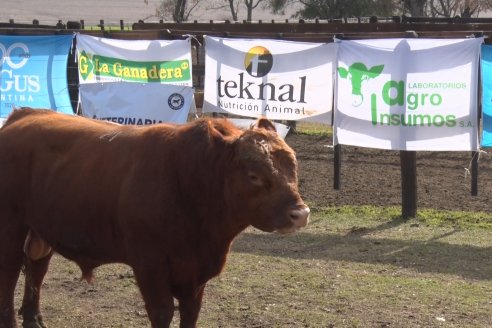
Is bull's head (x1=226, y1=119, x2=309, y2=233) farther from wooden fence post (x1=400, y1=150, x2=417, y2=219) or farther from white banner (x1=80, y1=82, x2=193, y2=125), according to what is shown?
white banner (x1=80, y1=82, x2=193, y2=125)

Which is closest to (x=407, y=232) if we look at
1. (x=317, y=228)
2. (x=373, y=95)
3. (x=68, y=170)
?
(x=317, y=228)

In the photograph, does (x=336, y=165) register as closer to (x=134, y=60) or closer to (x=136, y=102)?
(x=136, y=102)

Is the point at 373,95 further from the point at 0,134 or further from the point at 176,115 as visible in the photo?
the point at 0,134

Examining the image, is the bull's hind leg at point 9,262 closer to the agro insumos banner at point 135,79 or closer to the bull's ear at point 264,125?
the bull's ear at point 264,125

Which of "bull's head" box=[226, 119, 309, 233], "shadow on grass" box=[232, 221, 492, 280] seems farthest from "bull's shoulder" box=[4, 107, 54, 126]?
"shadow on grass" box=[232, 221, 492, 280]

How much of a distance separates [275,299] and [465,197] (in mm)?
5004

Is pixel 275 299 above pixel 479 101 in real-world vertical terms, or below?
below

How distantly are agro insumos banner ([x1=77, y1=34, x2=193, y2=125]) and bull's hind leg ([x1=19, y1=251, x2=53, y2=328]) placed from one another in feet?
17.3

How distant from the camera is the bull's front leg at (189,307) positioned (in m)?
5.28

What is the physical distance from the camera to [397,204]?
444 inches

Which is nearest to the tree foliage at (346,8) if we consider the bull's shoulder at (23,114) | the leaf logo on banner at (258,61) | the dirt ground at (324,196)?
the dirt ground at (324,196)

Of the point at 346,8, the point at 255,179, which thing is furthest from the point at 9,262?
the point at 346,8

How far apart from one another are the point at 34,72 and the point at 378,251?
5515 millimetres

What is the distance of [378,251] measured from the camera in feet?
29.7
